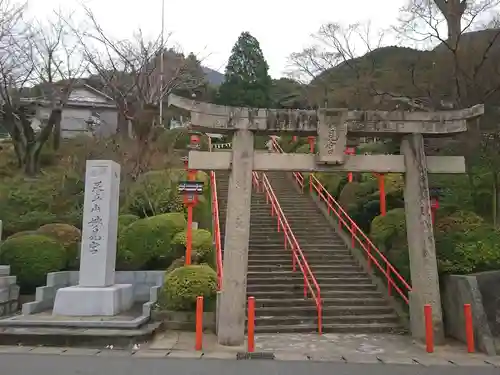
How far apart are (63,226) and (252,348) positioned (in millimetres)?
8113

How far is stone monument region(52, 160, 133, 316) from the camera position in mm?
10492

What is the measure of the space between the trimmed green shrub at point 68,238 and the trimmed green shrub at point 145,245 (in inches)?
55.1

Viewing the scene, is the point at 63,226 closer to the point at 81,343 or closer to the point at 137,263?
the point at 137,263

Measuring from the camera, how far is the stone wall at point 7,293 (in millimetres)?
11602

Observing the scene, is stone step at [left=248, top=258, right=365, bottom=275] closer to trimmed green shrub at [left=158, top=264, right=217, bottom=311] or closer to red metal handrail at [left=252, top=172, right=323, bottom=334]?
red metal handrail at [left=252, top=172, right=323, bottom=334]

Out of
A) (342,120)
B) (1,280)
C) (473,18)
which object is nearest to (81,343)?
(1,280)

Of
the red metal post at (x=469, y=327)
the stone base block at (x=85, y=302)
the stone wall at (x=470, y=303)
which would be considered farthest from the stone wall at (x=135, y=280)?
the red metal post at (x=469, y=327)

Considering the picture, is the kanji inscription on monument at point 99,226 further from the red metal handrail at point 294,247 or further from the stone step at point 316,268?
the red metal handrail at point 294,247

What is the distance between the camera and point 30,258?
12.5m

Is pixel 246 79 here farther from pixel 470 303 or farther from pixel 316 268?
pixel 470 303

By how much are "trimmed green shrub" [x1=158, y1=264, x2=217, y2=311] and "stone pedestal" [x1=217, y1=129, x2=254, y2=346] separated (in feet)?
3.05

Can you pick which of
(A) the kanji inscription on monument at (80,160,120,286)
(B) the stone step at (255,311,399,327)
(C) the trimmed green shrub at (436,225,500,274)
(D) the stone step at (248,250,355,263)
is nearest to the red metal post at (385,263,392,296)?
(B) the stone step at (255,311,399,327)

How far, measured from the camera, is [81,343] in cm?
888

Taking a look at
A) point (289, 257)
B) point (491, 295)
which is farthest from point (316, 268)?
point (491, 295)
